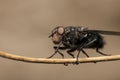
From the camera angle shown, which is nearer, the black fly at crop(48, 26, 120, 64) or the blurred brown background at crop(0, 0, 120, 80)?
the black fly at crop(48, 26, 120, 64)

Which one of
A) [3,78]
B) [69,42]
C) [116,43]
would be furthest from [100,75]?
[69,42]

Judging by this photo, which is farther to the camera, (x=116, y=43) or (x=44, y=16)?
(x=44, y=16)

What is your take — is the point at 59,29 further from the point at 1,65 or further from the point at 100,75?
the point at 1,65

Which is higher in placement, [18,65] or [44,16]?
[44,16]

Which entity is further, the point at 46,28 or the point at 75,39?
the point at 46,28

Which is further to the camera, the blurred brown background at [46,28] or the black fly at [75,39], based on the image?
the blurred brown background at [46,28]
